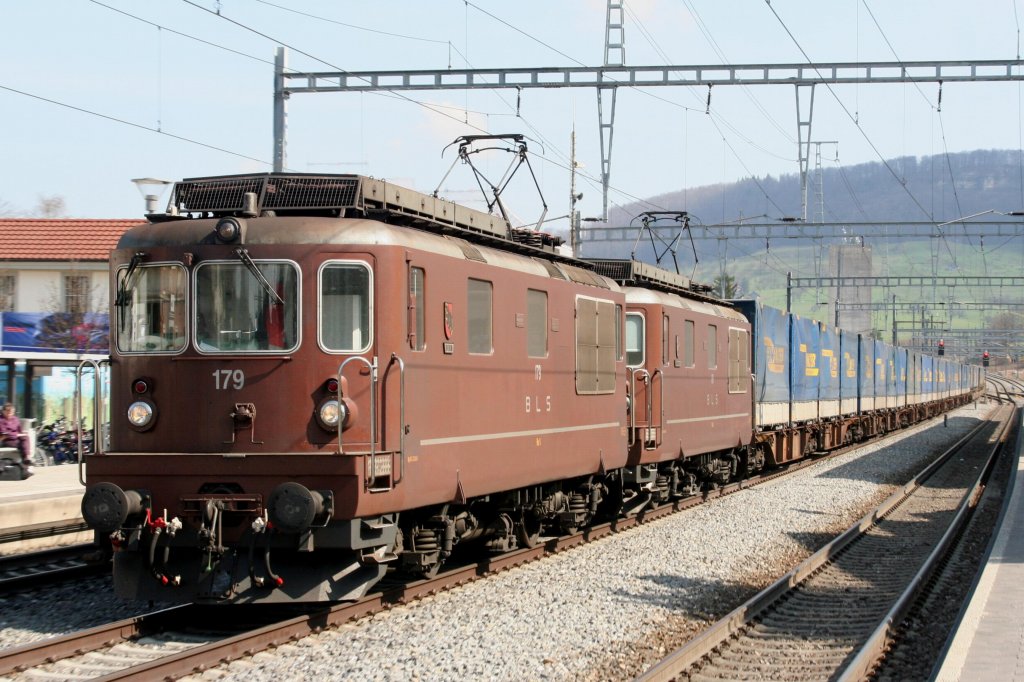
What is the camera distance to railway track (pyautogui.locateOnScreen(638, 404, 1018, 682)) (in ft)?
29.2

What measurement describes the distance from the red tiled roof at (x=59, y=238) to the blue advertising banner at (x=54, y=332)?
102 inches

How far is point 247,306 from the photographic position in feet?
31.3

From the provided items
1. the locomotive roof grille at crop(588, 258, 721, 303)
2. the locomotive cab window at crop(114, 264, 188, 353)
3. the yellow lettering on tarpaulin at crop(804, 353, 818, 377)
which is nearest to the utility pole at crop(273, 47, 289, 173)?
the locomotive roof grille at crop(588, 258, 721, 303)

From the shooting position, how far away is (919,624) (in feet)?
35.3

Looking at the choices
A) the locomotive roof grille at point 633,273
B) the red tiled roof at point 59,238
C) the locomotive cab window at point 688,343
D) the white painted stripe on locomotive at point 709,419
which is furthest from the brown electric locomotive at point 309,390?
the red tiled roof at point 59,238

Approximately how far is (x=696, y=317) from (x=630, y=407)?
10.8ft

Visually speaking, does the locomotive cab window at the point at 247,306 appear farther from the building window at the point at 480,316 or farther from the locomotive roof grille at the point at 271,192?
the building window at the point at 480,316

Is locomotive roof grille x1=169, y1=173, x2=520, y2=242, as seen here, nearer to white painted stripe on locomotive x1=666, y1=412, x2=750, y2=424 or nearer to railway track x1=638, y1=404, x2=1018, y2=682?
railway track x1=638, y1=404, x2=1018, y2=682

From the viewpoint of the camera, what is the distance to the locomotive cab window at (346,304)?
948 cm

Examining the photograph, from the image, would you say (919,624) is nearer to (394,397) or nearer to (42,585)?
(394,397)

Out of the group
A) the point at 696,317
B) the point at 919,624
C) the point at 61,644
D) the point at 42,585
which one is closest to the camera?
the point at 61,644

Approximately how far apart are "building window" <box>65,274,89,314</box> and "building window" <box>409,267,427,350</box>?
83.0 ft

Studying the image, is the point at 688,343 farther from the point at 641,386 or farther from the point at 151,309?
the point at 151,309

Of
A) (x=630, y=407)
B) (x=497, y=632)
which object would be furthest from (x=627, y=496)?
(x=497, y=632)
